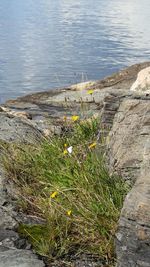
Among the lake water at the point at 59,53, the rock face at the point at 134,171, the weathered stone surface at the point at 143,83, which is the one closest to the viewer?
the rock face at the point at 134,171

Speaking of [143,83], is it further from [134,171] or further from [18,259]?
[18,259]

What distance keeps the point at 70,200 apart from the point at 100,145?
4.39 ft

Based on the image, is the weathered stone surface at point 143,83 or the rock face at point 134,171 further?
the weathered stone surface at point 143,83

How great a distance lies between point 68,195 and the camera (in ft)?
20.8

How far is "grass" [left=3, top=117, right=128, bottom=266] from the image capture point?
5.83 m

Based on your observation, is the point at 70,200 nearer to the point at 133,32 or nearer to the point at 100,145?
the point at 100,145

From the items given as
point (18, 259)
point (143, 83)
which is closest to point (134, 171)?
point (18, 259)

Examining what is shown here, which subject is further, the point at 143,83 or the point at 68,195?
the point at 143,83

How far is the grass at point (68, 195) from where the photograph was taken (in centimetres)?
583

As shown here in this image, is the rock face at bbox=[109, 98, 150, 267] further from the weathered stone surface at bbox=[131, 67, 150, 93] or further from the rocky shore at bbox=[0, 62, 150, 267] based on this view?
the weathered stone surface at bbox=[131, 67, 150, 93]

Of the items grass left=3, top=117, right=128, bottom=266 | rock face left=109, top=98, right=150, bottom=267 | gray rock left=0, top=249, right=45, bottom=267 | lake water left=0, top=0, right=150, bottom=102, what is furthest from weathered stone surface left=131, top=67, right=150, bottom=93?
lake water left=0, top=0, right=150, bottom=102

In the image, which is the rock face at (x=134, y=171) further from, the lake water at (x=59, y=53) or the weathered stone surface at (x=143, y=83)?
the lake water at (x=59, y=53)

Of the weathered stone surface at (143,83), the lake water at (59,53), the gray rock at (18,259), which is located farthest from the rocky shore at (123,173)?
the lake water at (59,53)

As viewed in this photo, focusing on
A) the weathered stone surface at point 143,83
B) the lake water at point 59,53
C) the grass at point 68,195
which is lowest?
the grass at point 68,195
